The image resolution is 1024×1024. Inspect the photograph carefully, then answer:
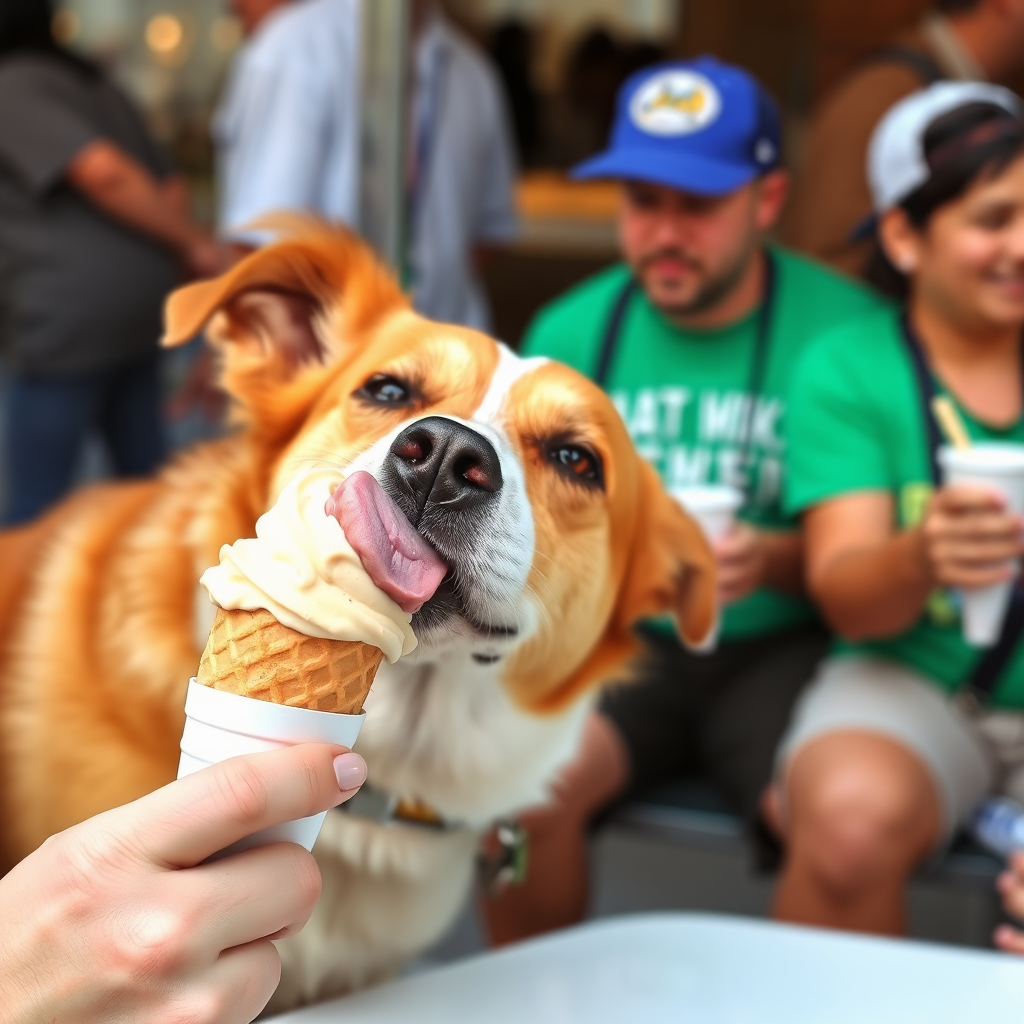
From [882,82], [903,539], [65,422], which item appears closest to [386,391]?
[903,539]

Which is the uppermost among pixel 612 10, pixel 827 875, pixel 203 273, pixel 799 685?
pixel 612 10

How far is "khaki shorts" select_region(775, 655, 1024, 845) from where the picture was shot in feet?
6.24

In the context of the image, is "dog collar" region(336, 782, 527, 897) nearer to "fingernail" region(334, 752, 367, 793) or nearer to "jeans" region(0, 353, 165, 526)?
"fingernail" region(334, 752, 367, 793)

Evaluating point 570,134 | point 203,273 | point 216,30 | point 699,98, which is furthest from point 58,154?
point 216,30

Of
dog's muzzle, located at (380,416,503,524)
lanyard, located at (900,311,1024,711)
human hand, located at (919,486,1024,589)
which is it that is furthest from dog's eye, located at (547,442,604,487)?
lanyard, located at (900,311,1024,711)

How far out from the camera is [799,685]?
2230 millimetres

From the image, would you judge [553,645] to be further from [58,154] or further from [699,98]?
[58,154]

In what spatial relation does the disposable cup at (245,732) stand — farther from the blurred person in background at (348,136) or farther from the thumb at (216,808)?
the blurred person in background at (348,136)

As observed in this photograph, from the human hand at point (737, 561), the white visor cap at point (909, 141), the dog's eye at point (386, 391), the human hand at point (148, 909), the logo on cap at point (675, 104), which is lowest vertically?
the human hand at point (737, 561)

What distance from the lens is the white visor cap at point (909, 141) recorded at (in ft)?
6.86

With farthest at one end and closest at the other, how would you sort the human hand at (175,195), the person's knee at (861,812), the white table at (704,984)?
the human hand at (175,195)
the person's knee at (861,812)
the white table at (704,984)

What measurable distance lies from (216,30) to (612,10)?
2695mm

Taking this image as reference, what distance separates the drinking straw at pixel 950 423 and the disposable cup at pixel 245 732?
1.32 metres

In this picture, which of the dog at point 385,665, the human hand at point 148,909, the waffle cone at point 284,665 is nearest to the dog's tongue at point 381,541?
the waffle cone at point 284,665
